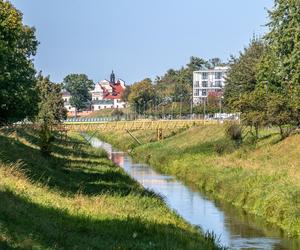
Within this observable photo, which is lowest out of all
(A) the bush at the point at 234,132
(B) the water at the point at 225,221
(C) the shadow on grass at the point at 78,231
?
(B) the water at the point at 225,221

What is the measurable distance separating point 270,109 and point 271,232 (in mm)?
29990

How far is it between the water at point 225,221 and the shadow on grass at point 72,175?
2986mm

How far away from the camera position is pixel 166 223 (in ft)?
88.1

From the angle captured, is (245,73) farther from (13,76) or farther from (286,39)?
(13,76)

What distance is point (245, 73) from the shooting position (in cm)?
9738

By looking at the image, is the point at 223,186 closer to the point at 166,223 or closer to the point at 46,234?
the point at 166,223

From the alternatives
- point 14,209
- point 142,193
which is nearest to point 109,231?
point 14,209

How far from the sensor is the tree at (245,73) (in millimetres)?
96125

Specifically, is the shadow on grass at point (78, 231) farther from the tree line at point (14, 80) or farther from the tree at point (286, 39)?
the tree at point (286, 39)

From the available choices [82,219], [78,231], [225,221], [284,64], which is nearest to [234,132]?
[284,64]

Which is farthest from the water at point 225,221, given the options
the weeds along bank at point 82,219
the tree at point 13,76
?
the tree at point 13,76

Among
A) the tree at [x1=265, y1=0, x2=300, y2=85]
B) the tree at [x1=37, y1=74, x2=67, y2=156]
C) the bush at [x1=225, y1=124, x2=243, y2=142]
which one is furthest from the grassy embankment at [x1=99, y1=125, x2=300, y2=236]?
the tree at [x1=37, y1=74, x2=67, y2=156]

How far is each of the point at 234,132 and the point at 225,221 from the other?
37908mm

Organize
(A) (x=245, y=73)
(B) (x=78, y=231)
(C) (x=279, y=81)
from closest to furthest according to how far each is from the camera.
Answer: (B) (x=78, y=231), (C) (x=279, y=81), (A) (x=245, y=73)
